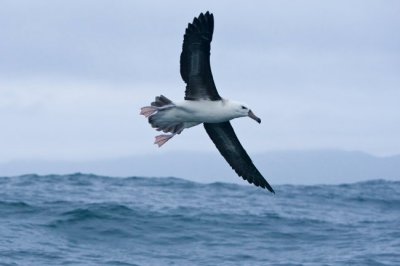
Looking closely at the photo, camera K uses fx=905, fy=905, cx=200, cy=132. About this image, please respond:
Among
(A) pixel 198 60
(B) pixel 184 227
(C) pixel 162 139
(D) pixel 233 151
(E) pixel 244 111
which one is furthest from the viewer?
(B) pixel 184 227

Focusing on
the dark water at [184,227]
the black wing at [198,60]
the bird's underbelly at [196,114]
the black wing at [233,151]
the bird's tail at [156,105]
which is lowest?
the dark water at [184,227]

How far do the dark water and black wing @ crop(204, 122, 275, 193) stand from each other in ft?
8.96

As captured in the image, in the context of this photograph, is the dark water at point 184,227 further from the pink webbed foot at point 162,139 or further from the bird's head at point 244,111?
the bird's head at point 244,111

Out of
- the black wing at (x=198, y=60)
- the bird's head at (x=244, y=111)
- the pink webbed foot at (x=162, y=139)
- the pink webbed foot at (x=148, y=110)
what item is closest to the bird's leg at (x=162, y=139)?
the pink webbed foot at (x=162, y=139)

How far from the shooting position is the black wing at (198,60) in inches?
474

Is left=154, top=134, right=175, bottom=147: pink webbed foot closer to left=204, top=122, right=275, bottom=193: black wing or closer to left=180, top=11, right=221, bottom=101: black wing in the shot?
left=204, top=122, right=275, bottom=193: black wing

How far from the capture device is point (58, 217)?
19.3 m

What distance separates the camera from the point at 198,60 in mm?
12242

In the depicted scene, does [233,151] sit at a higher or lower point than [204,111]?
lower

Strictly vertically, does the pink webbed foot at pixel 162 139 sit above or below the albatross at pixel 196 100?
below

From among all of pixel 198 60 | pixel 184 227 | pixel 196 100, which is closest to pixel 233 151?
pixel 196 100

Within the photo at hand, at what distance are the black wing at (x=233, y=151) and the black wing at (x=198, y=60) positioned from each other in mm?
1791

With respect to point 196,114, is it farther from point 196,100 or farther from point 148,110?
point 148,110

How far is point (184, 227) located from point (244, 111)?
23.8 ft
